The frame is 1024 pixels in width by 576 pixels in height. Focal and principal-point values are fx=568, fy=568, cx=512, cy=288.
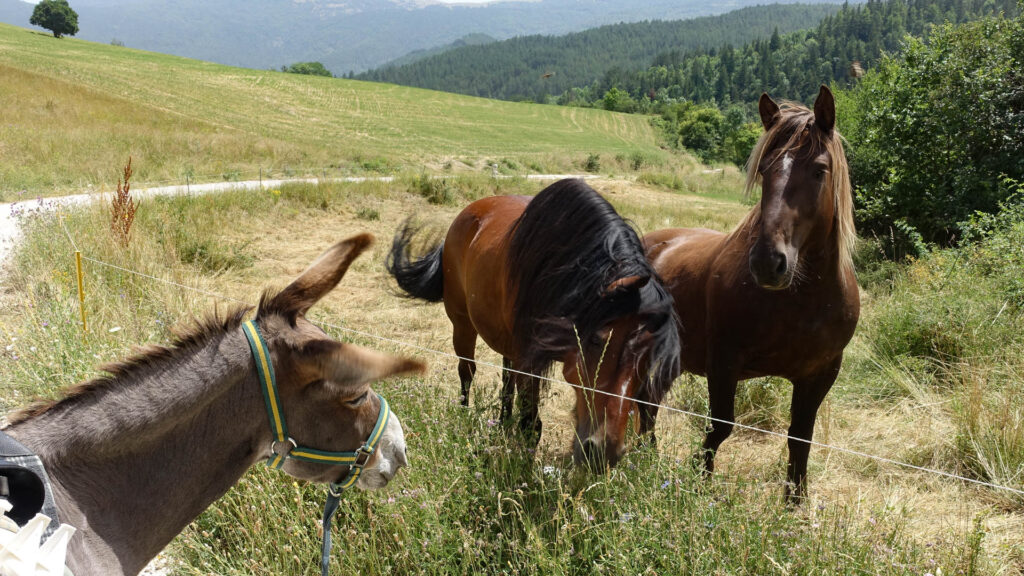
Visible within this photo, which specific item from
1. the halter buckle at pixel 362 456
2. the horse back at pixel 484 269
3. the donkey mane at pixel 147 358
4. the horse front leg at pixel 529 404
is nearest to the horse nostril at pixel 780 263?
the horse front leg at pixel 529 404

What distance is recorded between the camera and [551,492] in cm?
253

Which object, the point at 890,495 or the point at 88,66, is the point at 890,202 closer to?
the point at 890,495

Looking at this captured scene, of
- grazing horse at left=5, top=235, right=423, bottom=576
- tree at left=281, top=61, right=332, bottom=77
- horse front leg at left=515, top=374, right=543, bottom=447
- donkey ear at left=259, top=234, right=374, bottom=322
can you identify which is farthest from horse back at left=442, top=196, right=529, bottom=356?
tree at left=281, top=61, right=332, bottom=77

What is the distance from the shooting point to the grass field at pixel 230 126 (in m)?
16.5

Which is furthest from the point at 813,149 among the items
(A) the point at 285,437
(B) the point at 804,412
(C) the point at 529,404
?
(A) the point at 285,437

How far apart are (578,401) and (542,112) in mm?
70791

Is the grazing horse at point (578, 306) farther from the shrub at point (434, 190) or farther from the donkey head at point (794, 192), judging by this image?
the shrub at point (434, 190)

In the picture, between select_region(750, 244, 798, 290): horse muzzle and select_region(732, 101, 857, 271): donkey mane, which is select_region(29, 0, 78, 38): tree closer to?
select_region(732, 101, 857, 271): donkey mane

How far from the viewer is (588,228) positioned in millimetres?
3035

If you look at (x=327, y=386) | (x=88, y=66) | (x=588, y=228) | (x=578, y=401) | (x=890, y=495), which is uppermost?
(x=88, y=66)

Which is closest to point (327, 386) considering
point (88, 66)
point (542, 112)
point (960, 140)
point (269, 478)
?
point (269, 478)

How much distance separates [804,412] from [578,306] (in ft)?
5.76

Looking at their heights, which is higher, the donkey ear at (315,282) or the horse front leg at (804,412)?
the donkey ear at (315,282)

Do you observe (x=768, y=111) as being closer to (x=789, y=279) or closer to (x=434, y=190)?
(x=789, y=279)
